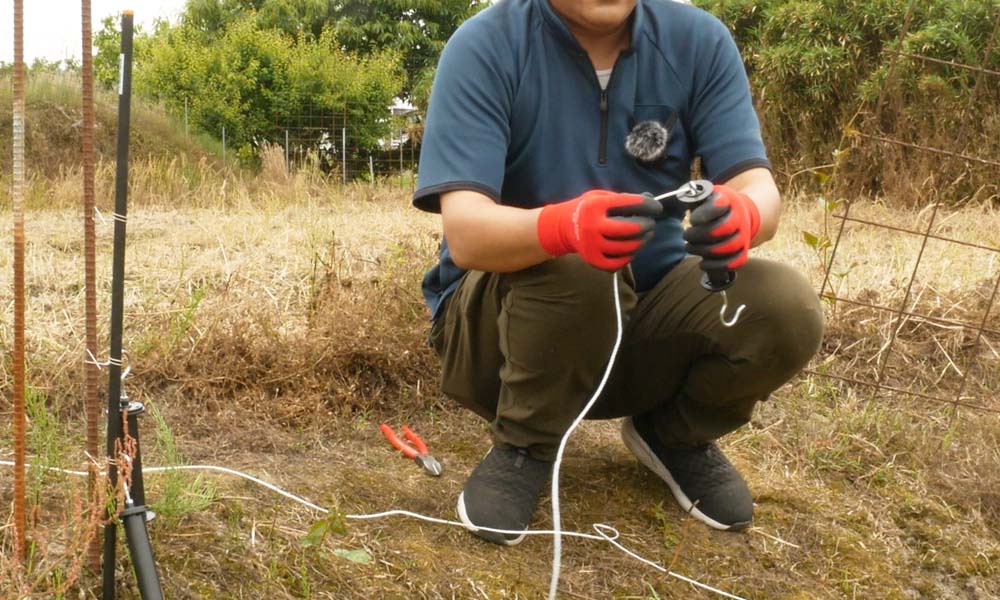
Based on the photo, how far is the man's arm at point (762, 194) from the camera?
2.00 m

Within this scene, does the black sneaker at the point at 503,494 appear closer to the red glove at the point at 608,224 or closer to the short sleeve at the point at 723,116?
the red glove at the point at 608,224

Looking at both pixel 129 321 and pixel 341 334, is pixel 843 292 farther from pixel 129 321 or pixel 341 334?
pixel 129 321

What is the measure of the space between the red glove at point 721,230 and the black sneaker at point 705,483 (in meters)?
0.68

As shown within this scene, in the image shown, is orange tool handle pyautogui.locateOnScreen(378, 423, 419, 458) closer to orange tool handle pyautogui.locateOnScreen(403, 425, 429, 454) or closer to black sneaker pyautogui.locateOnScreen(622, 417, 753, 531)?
orange tool handle pyautogui.locateOnScreen(403, 425, 429, 454)

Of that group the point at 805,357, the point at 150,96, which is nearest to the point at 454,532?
the point at 805,357

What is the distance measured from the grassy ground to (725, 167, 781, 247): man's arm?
68 centimetres

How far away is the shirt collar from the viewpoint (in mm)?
2076

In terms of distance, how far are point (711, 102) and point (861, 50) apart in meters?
6.35

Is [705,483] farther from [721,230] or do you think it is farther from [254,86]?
[254,86]

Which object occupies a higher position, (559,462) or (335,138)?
(559,462)

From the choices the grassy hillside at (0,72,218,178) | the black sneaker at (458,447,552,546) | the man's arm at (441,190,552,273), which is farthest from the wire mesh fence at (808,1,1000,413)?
the grassy hillside at (0,72,218,178)

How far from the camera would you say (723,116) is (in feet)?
6.98

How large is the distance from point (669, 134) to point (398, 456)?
1058 millimetres

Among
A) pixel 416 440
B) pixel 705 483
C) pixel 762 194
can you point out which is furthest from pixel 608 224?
pixel 416 440
